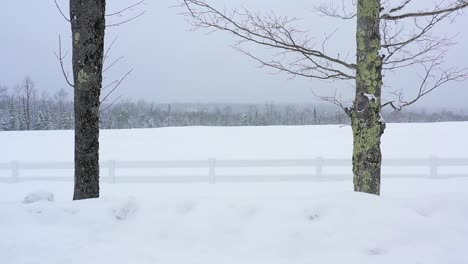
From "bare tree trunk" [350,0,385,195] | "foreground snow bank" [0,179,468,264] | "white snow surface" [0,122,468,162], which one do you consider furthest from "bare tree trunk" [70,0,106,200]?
"white snow surface" [0,122,468,162]

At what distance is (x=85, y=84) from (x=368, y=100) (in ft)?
11.3

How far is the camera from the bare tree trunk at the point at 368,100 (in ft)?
16.4

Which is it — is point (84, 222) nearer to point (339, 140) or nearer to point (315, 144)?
point (315, 144)

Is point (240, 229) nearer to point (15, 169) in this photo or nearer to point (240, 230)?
point (240, 230)

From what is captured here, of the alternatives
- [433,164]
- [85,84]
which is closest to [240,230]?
[85,84]

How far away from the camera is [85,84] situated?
17.5 ft

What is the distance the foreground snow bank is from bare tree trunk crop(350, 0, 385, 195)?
107 cm

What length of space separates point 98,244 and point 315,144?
58.4 feet

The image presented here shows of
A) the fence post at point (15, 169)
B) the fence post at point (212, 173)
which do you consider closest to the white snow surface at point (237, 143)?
the fence post at point (15, 169)

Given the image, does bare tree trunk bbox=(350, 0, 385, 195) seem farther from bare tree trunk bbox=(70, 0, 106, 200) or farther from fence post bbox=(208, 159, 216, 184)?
fence post bbox=(208, 159, 216, 184)

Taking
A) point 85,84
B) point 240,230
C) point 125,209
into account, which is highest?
point 85,84

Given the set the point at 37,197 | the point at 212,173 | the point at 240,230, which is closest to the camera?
the point at 240,230

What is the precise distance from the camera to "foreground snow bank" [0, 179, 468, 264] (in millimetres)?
3254

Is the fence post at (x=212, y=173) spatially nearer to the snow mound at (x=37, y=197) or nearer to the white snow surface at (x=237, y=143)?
the white snow surface at (x=237, y=143)
